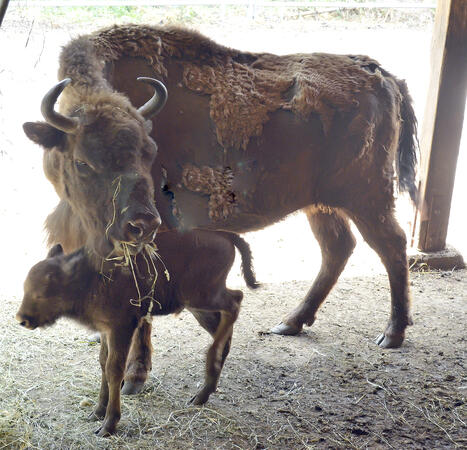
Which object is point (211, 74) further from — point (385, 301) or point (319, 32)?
point (319, 32)

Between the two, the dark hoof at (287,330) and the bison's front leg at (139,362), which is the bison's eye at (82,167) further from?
the dark hoof at (287,330)

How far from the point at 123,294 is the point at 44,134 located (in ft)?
3.12

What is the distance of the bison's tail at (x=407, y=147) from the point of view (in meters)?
4.75

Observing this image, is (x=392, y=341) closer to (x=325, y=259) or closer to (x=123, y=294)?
(x=325, y=259)

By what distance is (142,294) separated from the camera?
3375mm

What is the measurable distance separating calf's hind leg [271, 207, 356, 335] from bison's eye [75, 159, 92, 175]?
7.22 ft

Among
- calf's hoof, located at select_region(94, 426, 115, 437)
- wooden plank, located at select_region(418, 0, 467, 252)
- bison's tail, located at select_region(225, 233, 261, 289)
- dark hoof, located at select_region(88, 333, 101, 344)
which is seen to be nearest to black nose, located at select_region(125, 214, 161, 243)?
bison's tail, located at select_region(225, 233, 261, 289)

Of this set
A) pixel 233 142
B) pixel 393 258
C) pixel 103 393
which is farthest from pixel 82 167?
pixel 393 258

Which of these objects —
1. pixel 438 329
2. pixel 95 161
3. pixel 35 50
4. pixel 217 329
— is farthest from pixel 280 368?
pixel 35 50

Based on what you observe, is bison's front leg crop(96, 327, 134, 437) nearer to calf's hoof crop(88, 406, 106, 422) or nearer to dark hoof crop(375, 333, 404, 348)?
calf's hoof crop(88, 406, 106, 422)

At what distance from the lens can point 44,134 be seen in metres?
3.21

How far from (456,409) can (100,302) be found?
2286 mm

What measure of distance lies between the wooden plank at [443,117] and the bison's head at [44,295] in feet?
13.3

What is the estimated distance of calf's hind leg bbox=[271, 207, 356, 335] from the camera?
4908mm
